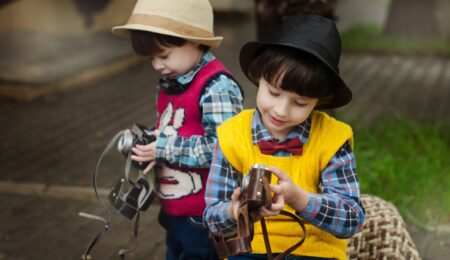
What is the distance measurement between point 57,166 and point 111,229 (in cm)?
152

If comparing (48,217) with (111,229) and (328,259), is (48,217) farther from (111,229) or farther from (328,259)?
(328,259)

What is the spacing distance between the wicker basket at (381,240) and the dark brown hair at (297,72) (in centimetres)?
119

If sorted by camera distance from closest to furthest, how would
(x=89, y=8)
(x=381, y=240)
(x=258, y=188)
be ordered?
(x=258, y=188), (x=381, y=240), (x=89, y=8)

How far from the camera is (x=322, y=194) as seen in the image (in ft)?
7.86

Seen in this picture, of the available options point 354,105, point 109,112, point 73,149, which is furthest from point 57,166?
point 354,105

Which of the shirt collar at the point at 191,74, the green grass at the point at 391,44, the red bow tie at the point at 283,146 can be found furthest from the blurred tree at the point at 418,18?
the red bow tie at the point at 283,146

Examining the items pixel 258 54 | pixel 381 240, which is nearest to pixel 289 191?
pixel 258 54

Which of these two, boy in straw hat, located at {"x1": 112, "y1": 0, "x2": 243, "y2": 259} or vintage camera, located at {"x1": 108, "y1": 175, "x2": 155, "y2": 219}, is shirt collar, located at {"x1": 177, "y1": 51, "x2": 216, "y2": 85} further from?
vintage camera, located at {"x1": 108, "y1": 175, "x2": 155, "y2": 219}

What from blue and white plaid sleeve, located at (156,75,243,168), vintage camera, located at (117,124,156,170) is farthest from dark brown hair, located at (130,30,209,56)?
vintage camera, located at (117,124,156,170)

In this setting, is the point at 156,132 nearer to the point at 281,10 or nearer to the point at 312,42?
the point at 312,42

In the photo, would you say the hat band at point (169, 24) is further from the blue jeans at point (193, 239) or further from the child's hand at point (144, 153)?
the blue jeans at point (193, 239)

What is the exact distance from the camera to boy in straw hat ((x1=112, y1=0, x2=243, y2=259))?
9.76ft

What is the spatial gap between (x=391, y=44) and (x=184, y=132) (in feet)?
34.1

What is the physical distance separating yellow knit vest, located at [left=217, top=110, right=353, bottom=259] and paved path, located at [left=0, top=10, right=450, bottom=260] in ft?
6.11
